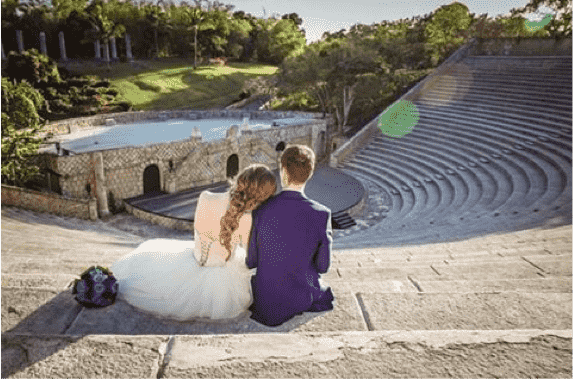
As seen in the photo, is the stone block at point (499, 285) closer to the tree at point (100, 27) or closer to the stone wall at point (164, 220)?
the stone wall at point (164, 220)

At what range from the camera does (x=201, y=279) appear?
168 inches

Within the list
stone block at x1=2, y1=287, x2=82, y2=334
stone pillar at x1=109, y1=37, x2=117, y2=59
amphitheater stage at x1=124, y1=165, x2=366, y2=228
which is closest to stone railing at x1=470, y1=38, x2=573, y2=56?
amphitheater stage at x1=124, y1=165, x2=366, y2=228

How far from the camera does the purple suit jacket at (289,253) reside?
3822 millimetres

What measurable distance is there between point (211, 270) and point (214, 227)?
0.47 metres

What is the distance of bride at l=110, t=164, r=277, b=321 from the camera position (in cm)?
386

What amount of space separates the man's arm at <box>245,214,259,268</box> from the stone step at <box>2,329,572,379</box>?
112 cm

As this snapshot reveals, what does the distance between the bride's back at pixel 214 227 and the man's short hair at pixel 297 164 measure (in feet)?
2.08

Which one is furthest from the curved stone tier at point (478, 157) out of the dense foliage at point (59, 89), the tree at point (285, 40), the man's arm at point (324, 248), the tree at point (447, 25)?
the tree at point (285, 40)

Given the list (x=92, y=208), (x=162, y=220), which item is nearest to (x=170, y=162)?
(x=162, y=220)

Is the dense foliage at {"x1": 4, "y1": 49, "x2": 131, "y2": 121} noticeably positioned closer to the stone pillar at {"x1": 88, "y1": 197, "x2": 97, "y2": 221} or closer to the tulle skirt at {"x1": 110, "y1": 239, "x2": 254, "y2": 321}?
the stone pillar at {"x1": 88, "y1": 197, "x2": 97, "y2": 221}

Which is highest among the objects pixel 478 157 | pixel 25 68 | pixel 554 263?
pixel 25 68

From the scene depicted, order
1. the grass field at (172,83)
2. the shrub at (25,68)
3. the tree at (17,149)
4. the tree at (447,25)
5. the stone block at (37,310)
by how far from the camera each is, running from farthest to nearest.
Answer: the grass field at (172,83), the tree at (447,25), the shrub at (25,68), the tree at (17,149), the stone block at (37,310)

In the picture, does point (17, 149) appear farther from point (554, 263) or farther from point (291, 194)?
point (554, 263)

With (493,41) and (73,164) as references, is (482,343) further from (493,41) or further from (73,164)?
(493,41)
